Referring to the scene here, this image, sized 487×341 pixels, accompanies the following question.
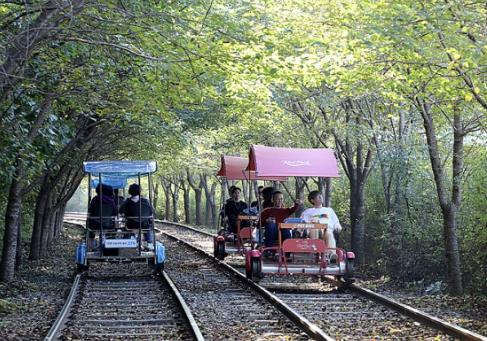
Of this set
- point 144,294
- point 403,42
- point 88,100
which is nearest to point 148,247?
point 144,294

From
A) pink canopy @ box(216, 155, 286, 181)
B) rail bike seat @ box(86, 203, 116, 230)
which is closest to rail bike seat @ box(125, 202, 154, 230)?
rail bike seat @ box(86, 203, 116, 230)

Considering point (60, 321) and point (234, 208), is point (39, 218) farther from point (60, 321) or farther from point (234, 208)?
point (60, 321)

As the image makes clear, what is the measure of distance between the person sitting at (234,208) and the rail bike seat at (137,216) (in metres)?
4.58

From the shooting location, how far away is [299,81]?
14.8 metres

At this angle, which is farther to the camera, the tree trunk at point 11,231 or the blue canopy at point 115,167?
the blue canopy at point 115,167

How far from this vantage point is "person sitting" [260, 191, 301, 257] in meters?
14.9

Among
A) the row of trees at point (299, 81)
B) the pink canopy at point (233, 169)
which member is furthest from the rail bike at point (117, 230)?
the pink canopy at point (233, 169)

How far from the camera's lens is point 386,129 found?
19406 mm

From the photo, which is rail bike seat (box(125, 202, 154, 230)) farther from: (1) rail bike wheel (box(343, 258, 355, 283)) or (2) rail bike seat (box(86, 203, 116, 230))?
(1) rail bike wheel (box(343, 258, 355, 283))

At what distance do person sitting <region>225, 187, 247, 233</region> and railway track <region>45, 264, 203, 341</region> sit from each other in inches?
187

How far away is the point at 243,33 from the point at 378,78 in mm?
3626

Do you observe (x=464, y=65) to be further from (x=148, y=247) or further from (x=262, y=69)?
(x=148, y=247)

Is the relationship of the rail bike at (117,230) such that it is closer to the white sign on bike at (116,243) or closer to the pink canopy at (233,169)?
the white sign on bike at (116,243)

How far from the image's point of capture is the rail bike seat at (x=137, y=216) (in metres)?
16.2
